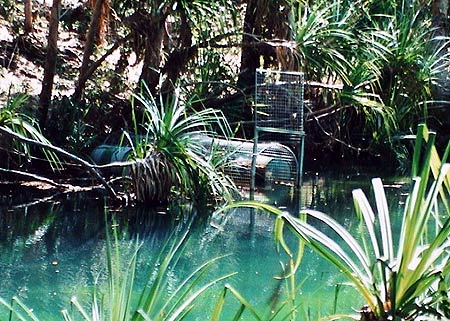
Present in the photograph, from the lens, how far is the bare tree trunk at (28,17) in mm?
11857

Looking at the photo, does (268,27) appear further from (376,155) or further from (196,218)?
(196,218)

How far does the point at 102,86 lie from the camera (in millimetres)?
11055

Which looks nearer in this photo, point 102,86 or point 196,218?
point 196,218

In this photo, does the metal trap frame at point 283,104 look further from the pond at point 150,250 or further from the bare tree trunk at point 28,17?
the bare tree trunk at point 28,17

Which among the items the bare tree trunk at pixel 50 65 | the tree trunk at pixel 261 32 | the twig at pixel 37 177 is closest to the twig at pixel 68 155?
the twig at pixel 37 177

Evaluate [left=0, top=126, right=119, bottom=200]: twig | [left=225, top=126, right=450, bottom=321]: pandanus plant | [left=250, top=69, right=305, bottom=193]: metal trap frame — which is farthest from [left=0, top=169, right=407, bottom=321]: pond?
[left=225, top=126, right=450, bottom=321]: pandanus plant

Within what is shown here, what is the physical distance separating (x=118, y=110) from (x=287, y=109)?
2.11 meters

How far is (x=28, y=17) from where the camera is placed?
12.1 metres

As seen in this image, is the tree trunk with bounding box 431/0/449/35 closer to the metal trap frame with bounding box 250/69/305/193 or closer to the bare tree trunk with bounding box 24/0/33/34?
the metal trap frame with bounding box 250/69/305/193

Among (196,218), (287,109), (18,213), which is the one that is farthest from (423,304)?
(287,109)

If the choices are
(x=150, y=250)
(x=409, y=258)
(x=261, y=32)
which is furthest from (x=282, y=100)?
(x=409, y=258)

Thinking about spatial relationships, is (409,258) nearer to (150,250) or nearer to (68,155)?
(150,250)

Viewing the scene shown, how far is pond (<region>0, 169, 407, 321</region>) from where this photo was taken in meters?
4.95

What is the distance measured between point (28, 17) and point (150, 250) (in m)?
6.85
